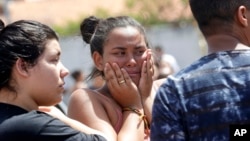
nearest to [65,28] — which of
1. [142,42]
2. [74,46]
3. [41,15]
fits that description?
[74,46]

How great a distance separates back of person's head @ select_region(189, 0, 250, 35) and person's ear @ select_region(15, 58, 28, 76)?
861 millimetres

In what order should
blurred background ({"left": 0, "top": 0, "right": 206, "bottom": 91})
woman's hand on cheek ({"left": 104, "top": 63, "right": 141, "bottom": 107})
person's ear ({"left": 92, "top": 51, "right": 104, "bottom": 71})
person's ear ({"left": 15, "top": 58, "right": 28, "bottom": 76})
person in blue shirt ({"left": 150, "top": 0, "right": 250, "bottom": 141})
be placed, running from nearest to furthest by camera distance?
1. person in blue shirt ({"left": 150, "top": 0, "right": 250, "bottom": 141})
2. person's ear ({"left": 15, "top": 58, "right": 28, "bottom": 76})
3. woman's hand on cheek ({"left": 104, "top": 63, "right": 141, "bottom": 107})
4. person's ear ({"left": 92, "top": 51, "right": 104, "bottom": 71})
5. blurred background ({"left": 0, "top": 0, "right": 206, "bottom": 91})

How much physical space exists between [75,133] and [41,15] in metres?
27.1

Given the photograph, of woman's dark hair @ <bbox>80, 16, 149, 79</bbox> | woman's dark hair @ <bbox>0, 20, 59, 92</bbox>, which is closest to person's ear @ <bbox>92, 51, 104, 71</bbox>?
woman's dark hair @ <bbox>80, 16, 149, 79</bbox>

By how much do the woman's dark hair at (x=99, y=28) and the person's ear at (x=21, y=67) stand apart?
0.65 meters

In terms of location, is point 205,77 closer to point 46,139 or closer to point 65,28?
point 46,139

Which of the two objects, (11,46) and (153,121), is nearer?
(153,121)

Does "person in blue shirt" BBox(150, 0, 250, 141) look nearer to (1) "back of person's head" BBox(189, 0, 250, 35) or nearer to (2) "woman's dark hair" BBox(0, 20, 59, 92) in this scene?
(1) "back of person's head" BBox(189, 0, 250, 35)

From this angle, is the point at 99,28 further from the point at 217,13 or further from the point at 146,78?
the point at 217,13

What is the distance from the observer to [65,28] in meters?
23.2

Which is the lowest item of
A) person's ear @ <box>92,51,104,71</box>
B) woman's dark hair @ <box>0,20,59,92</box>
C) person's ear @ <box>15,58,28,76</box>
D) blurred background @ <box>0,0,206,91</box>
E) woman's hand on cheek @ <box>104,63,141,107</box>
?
blurred background @ <box>0,0,206,91</box>

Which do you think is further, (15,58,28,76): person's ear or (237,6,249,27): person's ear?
(15,58,28,76): person's ear

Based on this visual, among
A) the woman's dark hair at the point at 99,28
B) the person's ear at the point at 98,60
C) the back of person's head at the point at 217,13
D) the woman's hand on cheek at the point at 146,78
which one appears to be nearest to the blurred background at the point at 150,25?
the woman's dark hair at the point at 99,28

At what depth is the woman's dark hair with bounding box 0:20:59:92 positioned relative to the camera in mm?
3441
